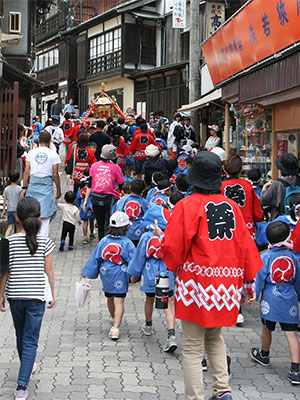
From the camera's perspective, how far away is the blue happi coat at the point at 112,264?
6812 millimetres

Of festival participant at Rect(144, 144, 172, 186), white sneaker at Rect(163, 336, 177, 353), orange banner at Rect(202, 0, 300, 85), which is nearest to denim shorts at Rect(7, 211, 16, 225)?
festival participant at Rect(144, 144, 172, 186)

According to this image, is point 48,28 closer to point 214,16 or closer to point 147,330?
point 214,16

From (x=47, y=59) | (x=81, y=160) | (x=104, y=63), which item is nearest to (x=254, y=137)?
(x=81, y=160)

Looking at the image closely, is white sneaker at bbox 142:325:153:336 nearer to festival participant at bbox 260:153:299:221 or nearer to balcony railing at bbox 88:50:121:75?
festival participant at bbox 260:153:299:221

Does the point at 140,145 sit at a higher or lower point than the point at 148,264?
higher

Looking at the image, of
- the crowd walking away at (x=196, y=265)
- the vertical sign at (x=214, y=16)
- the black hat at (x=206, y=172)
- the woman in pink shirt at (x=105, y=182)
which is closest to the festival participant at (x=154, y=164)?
the woman in pink shirt at (x=105, y=182)

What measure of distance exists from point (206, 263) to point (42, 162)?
5.70 metres

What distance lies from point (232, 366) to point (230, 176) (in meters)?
2.41

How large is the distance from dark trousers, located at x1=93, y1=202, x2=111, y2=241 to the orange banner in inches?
149

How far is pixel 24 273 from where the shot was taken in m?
4.99

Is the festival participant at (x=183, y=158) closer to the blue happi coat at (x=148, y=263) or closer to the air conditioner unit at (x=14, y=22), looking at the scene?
the blue happi coat at (x=148, y=263)

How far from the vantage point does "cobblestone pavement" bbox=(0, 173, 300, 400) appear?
5180 millimetres

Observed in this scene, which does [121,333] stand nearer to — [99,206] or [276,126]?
[99,206]

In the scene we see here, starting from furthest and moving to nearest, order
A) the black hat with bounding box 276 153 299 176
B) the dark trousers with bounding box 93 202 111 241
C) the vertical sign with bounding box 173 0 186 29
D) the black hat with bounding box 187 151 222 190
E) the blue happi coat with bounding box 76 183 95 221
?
the vertical sign with bounding box 173 0 186 29, the blue happi coat with bounding box 76 183 95 221, the dark trousers with bounding box 93 202 111 241, the black hat with bounding box 276 153 299 176, the black hat with bounding box 187 151 222 190
